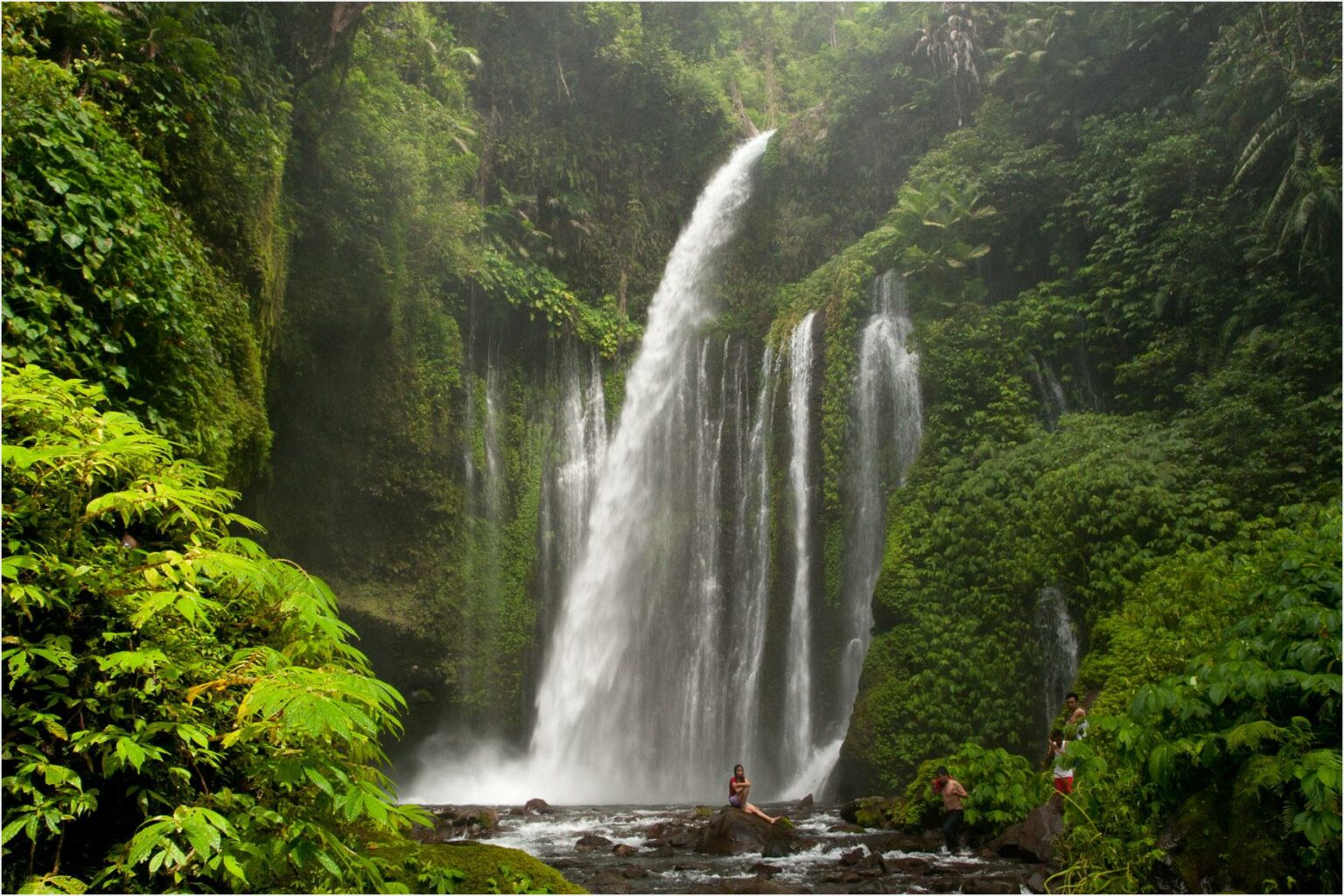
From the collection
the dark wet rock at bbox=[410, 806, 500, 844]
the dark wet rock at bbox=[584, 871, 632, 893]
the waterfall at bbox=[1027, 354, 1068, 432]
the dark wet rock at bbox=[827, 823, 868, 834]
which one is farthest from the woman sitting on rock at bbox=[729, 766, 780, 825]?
the waterfall at bbox=[1027, 354, 1068, 432]

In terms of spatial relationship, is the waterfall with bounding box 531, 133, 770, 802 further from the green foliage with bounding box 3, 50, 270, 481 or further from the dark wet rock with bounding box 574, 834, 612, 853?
the green foliage with bounding box 3, 50, 270, 481

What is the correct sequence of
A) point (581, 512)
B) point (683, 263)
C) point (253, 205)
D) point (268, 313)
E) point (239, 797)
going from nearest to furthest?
1. point (239, 797)
2. point (253, 205)
3. point (268, 313)
4. point (581, 512)
5. point (683, 263)

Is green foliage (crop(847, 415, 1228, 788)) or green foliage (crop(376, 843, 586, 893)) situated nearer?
green foliage (crop(376, 843, 586, 893))

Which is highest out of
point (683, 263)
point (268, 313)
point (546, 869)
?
point (683, 263)

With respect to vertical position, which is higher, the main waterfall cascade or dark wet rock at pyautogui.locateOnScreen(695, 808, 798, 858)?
the main waterfall cascade

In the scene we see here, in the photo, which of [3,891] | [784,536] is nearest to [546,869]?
[3,891]

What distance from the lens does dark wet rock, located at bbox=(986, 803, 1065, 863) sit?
7.20 metres

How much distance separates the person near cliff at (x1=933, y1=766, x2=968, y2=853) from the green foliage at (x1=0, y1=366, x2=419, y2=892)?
252 inches

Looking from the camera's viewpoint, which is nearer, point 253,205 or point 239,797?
point 239,797

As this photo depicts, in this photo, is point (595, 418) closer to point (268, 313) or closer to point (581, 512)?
point (581, 512)

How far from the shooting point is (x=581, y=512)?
1678 centimetres

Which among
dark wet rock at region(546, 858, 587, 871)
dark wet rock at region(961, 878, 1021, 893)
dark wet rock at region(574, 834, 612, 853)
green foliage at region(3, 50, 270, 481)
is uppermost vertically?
green foliage at region(3, 50, 270, 481)

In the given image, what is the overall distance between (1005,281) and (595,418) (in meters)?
7.85

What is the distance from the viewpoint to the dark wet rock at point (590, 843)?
8625mm
